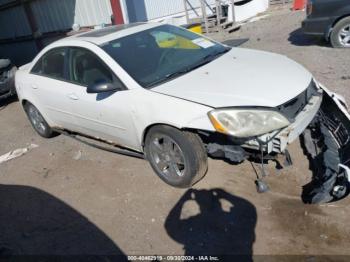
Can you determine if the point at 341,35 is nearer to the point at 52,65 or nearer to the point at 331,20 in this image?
the point at 331,20

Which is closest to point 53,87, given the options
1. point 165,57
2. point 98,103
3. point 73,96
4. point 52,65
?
point 52,65

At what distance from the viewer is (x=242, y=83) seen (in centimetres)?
340

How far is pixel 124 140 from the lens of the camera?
408 cm

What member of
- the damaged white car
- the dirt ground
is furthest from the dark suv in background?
the damaged white car

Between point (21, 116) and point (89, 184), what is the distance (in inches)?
157

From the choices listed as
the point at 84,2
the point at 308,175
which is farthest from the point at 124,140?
the point at 84,2

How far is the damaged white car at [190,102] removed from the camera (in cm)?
317

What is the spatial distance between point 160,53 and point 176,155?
49.7 inches

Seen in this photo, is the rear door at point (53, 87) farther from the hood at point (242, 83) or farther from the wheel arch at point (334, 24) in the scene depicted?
the wheel arch at point (334, 24)

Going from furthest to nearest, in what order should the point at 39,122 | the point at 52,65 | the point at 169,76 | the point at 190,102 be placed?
the point at 39,122
the point at 52,65
the point at 169,76
the point at 190,102

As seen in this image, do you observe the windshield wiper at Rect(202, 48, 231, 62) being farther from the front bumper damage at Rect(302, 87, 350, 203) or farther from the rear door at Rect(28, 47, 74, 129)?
the rear door at Rect(28, 47, 74, 129)

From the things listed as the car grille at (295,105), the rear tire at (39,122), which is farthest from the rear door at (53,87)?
the car grille at (295,105)

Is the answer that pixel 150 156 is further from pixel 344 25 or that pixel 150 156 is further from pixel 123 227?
pixel 344 25

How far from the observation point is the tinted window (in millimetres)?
3922
